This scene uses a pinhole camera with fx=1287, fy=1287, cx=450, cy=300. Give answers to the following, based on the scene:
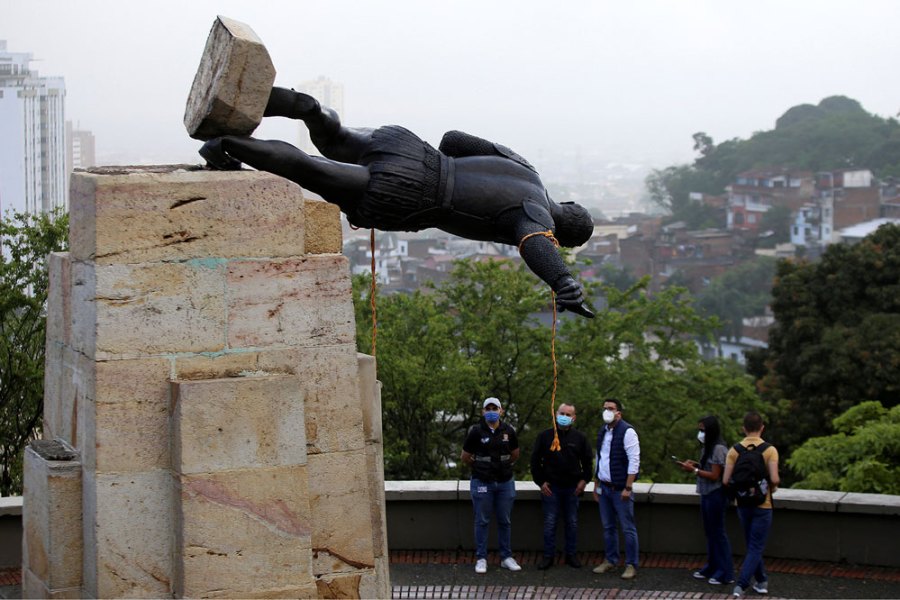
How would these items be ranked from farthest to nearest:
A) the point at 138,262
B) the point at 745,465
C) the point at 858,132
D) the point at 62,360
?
the point at 858,132
the point at 745,465
the point at 62,360
the point at 138,262

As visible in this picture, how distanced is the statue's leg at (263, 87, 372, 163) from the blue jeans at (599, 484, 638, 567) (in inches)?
178

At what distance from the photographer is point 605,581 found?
1111 cm

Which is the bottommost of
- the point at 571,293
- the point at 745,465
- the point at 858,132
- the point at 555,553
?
the point at 555,553

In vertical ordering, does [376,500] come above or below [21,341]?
below

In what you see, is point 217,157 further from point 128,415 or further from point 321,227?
point 128,415

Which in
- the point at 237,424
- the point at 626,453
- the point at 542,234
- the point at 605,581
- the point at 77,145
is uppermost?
the point at 77,145

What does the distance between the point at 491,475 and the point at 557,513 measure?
707 mm

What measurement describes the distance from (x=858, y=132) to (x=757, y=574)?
122 m

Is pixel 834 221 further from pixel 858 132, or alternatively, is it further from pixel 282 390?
pixel 282 390

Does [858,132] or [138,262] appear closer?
[138,262]

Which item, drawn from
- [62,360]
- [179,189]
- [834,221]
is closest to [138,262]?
[179,189]

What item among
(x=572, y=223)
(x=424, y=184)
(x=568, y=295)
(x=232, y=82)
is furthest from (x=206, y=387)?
(x=572, y=223)

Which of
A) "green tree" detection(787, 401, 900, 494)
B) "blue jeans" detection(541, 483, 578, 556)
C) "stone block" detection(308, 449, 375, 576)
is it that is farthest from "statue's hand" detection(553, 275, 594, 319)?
"green tree" detection(787, 401, 900, 494)

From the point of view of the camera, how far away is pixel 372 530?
768 centimetres
